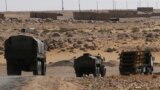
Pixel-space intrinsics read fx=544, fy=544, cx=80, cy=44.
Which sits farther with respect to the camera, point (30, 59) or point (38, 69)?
point (38, 69)

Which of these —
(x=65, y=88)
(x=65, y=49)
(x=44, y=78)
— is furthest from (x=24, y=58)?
(x=65, y=49)

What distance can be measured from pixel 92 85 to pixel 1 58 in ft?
135

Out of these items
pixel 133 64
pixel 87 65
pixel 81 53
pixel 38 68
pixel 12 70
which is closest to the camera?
pixel 38 68

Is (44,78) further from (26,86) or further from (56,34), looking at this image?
(56,34)

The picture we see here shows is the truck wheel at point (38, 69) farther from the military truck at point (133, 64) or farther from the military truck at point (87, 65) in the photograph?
the military truck at point (133, 64)

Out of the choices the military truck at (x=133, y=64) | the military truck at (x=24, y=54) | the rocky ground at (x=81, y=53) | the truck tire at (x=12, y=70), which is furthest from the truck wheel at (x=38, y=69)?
the military truck at (x=133, y=64)

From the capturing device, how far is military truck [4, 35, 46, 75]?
107 ft

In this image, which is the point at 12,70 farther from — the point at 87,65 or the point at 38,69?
the point at 87,65

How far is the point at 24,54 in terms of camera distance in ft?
109

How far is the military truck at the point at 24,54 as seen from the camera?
32.7 m

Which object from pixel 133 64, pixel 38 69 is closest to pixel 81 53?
pixel 133 64

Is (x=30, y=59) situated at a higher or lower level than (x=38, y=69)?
higher

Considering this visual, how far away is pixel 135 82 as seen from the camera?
22.7 meters

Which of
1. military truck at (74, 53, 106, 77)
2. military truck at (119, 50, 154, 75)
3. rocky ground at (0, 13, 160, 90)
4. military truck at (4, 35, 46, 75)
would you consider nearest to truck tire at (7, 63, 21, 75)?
military truck at (4, 35, 46, 75)
